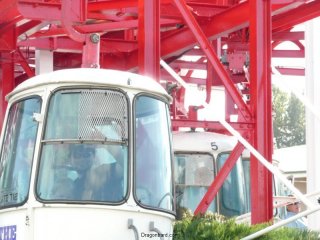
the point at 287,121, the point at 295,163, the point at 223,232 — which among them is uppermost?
the point at 287,121

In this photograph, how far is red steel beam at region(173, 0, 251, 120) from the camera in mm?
15633

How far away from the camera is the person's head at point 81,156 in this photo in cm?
1030

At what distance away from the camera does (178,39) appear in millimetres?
19031

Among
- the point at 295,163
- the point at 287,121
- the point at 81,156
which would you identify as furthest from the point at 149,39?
the point at 287,121

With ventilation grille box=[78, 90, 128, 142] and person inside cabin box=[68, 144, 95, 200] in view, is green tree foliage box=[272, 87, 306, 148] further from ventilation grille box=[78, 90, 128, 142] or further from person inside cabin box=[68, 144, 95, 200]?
person inside cabin box=[68, 144, 95, 200]

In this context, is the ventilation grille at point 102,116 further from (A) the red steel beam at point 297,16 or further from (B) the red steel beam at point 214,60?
(A) the red steel beam at point 297,16

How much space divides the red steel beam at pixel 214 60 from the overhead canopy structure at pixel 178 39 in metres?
0.02

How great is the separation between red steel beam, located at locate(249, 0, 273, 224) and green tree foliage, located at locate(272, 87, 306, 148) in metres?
59.7

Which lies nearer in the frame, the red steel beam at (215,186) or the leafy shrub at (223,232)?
the leafy shrub at (223,232)

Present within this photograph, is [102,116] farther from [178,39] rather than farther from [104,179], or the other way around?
[178,39]

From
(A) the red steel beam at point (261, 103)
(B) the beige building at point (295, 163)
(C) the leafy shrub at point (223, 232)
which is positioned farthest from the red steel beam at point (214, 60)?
(B) the beige building at point (295, 163)

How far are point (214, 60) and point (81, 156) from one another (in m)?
5.89

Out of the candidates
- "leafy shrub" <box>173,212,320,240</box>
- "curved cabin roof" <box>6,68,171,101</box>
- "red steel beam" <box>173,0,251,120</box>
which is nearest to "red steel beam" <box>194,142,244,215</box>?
"red steel beam" <box>173,0,251,120</box>

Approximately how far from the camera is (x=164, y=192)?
10805 millimetres
